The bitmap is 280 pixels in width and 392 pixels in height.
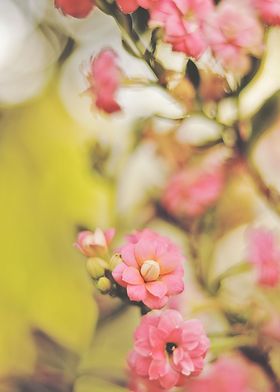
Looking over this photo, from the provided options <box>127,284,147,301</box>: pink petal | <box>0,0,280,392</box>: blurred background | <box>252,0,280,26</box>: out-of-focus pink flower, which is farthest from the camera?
<box>0,0,280,392</box>: blurred background

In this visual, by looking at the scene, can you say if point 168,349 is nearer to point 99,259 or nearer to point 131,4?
point 99,259

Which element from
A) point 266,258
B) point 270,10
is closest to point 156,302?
point 266,258

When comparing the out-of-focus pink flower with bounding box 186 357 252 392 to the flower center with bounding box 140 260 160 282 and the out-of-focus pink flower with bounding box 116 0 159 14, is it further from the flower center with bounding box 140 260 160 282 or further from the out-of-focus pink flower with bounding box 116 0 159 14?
the out-of-focus pink flower with bounding box 116 0 159 14

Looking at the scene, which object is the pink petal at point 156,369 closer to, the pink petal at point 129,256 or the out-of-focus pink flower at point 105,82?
the pink petal at point 129,256

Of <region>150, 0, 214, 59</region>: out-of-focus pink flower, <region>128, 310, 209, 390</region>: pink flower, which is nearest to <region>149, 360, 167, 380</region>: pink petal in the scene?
<region>128, 310, 209, 390</region>: pink flower

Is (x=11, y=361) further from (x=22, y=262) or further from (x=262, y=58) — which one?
(x=262, y=58)

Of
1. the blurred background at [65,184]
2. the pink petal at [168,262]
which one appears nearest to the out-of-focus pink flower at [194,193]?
the blurred background at [65,184]
